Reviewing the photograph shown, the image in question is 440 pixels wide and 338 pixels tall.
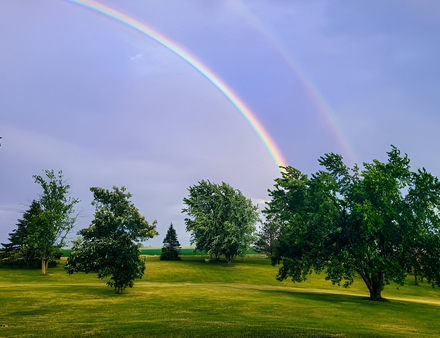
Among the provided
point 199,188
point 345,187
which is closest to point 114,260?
point 345,187

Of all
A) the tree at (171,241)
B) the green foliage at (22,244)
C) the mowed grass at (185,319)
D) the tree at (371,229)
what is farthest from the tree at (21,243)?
the tree at (371,229)

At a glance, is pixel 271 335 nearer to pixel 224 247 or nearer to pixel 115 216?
pixel 115 216

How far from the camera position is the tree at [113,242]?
31281mm

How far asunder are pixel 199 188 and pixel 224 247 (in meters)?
16.6

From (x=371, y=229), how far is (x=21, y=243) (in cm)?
7029

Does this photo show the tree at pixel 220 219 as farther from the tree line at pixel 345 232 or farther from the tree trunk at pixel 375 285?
the tree trunk at pixel 375 285

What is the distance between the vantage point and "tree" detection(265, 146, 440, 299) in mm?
32938

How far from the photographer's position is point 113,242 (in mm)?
31656

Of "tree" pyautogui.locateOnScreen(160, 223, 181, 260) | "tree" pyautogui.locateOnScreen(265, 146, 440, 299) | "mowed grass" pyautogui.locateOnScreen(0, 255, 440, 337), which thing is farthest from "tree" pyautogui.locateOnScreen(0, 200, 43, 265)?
"tree" pyautogui.locateOnScreen(265, 146, 440, 299)

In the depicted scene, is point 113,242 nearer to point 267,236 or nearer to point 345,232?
point 345,232

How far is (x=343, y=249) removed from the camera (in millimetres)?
35875

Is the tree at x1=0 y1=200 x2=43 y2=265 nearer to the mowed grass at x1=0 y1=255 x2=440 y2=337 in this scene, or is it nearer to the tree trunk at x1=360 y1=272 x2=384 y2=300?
the mowed grass at x1=0 y1=255 x2=440 y2=337

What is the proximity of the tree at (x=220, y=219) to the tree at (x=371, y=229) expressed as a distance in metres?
32.5

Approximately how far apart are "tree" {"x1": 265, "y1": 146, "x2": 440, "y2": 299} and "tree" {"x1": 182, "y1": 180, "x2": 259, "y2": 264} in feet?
107
